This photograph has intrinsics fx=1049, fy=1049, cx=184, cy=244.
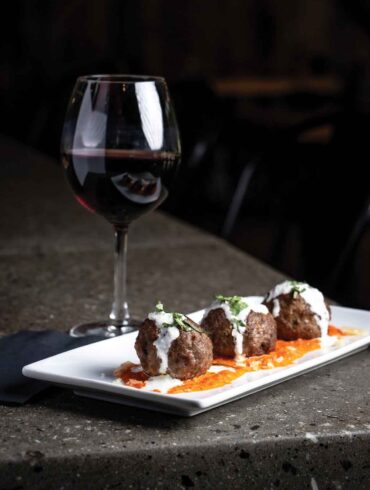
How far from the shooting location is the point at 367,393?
89 cm

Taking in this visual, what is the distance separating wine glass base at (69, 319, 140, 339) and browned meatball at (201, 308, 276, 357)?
0.18 meters

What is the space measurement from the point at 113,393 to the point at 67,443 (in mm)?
71

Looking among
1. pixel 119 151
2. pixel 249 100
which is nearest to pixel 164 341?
pixel 119 151

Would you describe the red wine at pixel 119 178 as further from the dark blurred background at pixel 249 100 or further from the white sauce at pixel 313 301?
the dark blurred background at pixel 249 100

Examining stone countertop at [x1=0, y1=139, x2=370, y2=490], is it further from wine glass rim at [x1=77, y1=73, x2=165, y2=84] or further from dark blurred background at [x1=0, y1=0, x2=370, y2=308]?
dark blurred background at [x1=0, y1=0, x2=370, y2=308]

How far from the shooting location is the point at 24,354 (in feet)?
3.12

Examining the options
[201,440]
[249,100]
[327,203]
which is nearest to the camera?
[201,440]

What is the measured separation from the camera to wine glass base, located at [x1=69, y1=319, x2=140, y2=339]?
1045 millimetres

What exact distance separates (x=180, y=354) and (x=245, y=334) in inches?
3.5

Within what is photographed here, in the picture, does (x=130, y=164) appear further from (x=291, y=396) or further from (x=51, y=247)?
(x=51, y=247)

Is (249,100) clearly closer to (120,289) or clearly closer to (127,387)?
(120,289)

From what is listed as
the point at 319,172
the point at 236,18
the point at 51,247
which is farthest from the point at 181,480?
the point at 236,18

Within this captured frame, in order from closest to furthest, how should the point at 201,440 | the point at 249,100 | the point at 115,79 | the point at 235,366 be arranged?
the point at 201,440
the point at 235,366
the point at 115,79
the point at 249,100

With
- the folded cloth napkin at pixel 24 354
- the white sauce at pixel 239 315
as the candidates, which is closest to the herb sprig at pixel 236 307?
the white sauce at pixel 239 315
